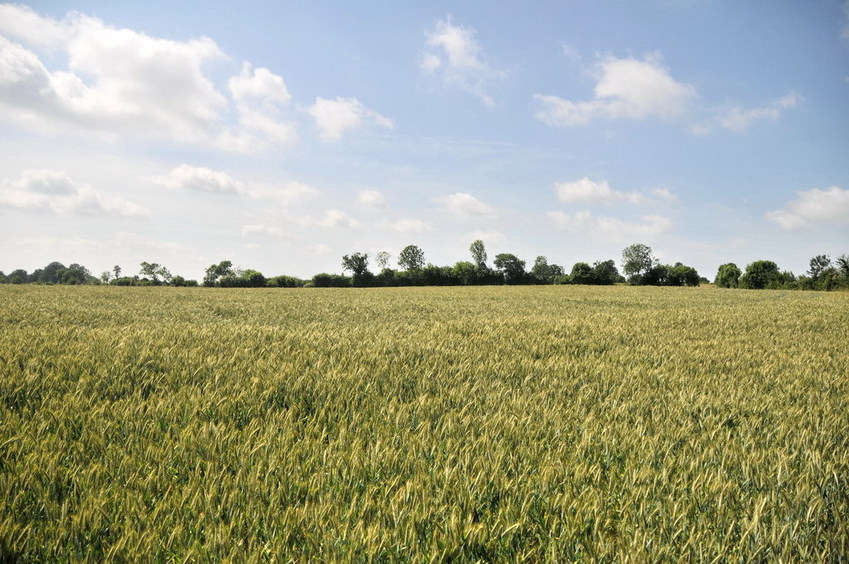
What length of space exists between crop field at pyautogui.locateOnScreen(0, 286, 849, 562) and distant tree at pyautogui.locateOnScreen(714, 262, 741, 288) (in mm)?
125786

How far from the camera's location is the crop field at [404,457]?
190cm

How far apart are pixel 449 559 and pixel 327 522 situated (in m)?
0.57

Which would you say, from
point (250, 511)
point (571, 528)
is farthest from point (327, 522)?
point (571, 528)

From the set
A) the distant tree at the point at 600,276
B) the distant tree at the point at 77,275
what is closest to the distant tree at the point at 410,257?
the distant tree at the point at 600,276

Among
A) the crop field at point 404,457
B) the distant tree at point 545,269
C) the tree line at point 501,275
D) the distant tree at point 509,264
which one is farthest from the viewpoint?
the distant tree at point 545,269

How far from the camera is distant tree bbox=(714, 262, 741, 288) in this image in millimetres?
108869

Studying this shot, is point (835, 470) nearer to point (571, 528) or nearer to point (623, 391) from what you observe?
point (623, 391)

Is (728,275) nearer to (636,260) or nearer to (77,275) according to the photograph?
(636,260)

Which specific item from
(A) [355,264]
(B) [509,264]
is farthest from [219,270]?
(B) [509,264]

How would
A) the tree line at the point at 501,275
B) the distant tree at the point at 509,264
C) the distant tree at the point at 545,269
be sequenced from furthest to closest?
1. the distant tree at the point at 545,269
2. the distant tree at the point at 509,264
3. the tree line at the point at 501,275

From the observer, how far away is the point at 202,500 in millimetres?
2150

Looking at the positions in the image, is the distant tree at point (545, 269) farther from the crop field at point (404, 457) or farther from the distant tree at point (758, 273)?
the crop field at point (404, 457)

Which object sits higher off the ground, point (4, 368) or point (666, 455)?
point (4, 368)

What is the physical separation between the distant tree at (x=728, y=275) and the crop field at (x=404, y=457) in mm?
125786
